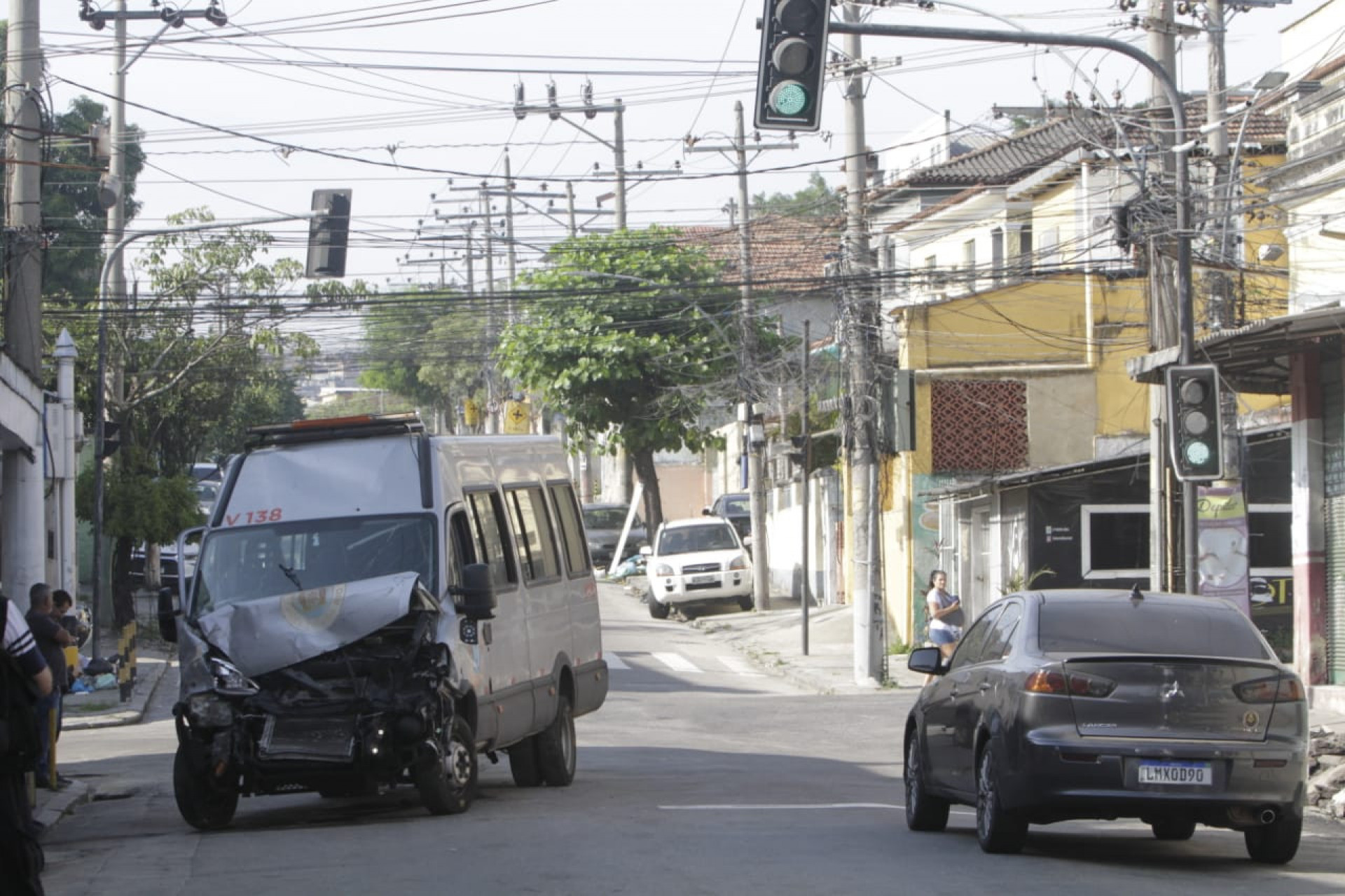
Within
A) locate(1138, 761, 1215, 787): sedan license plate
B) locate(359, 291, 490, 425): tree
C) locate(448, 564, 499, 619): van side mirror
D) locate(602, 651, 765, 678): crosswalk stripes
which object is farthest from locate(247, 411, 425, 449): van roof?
locate(359, 291, 490, 425): tree

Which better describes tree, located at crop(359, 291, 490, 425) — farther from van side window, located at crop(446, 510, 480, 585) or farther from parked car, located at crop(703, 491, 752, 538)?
van side window, located at crop(446, 510, 480, 585)

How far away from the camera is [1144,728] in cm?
989

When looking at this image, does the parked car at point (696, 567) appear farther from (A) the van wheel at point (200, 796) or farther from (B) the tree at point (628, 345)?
(A) the van wheel at point (200, 796)

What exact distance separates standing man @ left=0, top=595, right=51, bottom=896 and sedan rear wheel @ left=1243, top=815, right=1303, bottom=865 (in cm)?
652

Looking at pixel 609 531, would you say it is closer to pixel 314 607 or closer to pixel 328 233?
pixel 328 233

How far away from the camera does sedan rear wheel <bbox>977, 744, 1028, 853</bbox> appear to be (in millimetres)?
10234

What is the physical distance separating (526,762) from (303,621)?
3425 mm

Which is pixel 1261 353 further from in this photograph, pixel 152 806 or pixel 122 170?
pixel 122 170

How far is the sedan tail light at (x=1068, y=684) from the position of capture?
995 centimetres

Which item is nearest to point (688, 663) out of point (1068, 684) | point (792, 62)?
point (792, 62)

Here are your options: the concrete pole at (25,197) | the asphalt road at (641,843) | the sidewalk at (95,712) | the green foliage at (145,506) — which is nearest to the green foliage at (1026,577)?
the asphalt road at (641,843)

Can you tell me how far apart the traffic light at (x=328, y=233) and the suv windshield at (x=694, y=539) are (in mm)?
15737

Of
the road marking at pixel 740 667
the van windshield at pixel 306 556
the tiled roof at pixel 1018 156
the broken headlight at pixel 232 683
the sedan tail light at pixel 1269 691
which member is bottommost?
the road marking at pixel 740 667

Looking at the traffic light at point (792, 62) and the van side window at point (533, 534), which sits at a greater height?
the traffic light at point (792, 62)
